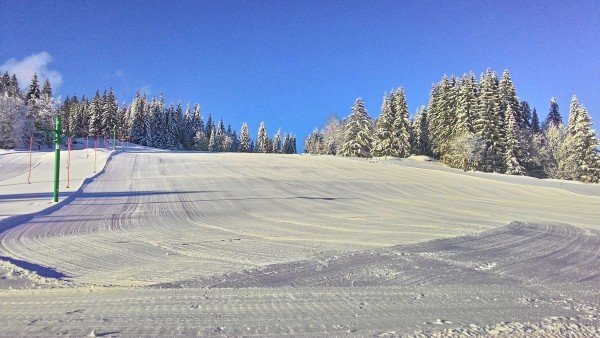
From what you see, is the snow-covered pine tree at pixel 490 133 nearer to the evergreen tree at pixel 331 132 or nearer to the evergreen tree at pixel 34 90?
the evergreen tree at pixel 331 132

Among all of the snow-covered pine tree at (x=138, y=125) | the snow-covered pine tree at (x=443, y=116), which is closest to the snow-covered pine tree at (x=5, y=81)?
the snow-covered pine tree at (x=138, y=125)

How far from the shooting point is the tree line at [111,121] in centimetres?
6150

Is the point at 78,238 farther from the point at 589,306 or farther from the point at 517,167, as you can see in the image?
the point at 517,167

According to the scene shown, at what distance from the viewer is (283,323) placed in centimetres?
349

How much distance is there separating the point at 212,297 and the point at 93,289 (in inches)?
49.7

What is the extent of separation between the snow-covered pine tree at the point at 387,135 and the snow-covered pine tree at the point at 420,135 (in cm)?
956

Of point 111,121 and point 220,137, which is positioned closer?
point 111,121

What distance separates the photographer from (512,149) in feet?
167

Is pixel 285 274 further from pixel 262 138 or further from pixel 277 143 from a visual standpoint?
pixel 277 143

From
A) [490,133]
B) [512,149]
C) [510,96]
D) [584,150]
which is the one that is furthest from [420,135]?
[584,150]

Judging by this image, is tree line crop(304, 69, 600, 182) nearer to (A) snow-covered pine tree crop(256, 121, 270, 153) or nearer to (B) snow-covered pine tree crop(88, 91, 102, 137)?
(A) snow-covered pine tree crop(256, 121, 270, 153)

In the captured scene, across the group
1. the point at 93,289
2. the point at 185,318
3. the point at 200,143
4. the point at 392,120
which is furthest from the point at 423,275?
the point at 200,143

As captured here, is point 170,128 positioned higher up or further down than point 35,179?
higher up

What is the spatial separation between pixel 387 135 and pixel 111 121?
194 ft
